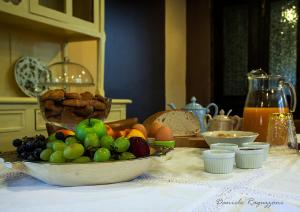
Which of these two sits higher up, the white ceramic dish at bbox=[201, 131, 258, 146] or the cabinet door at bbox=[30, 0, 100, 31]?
the cabinet door at bbox=[30, 0, 100, 31]

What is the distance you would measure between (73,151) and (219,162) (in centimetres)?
32

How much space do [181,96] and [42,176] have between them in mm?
3324

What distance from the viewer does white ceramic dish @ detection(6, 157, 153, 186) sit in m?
0.62

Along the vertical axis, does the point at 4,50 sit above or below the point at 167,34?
below

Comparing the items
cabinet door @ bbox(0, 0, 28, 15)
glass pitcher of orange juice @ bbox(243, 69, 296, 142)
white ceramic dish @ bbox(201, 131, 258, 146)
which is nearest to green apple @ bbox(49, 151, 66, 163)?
white ceramic dish @ bbox(201, 131, 258, 146)

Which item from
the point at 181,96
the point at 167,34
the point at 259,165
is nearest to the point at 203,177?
the point at 259,165

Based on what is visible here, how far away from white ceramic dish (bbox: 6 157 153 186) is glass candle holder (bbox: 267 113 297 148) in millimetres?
519

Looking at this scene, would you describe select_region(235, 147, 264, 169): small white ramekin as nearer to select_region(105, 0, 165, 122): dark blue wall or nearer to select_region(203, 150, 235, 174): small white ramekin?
select_region(203, 150, 235, 174): small white ramekin

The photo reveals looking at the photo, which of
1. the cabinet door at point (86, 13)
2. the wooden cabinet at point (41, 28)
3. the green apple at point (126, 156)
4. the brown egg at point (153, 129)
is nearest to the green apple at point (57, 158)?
the green apple at point (126, 156)

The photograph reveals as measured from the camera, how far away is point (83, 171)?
63 centimetres

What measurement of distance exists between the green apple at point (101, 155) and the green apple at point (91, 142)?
25mm

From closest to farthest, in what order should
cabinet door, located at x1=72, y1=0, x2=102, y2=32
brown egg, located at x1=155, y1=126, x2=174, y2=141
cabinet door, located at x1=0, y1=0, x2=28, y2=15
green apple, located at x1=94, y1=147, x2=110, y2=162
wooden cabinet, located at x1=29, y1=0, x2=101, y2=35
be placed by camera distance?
green apple, located at x1=94, y1=147, x2=110, y2=162, brown egg, located at x1=155, y1=126, x2=174, y2=141, cabinet door, located at x1=0, y1=0, x2=28, y2=15, wooden cabinet, located at x1=29, y1=0, x2=101, y2=35, cabinet door, located at x1=72, y1=0, x2=102, y2=32

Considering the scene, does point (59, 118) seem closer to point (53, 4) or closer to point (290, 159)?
point (290, 159)

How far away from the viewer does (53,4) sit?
6.51 ft
